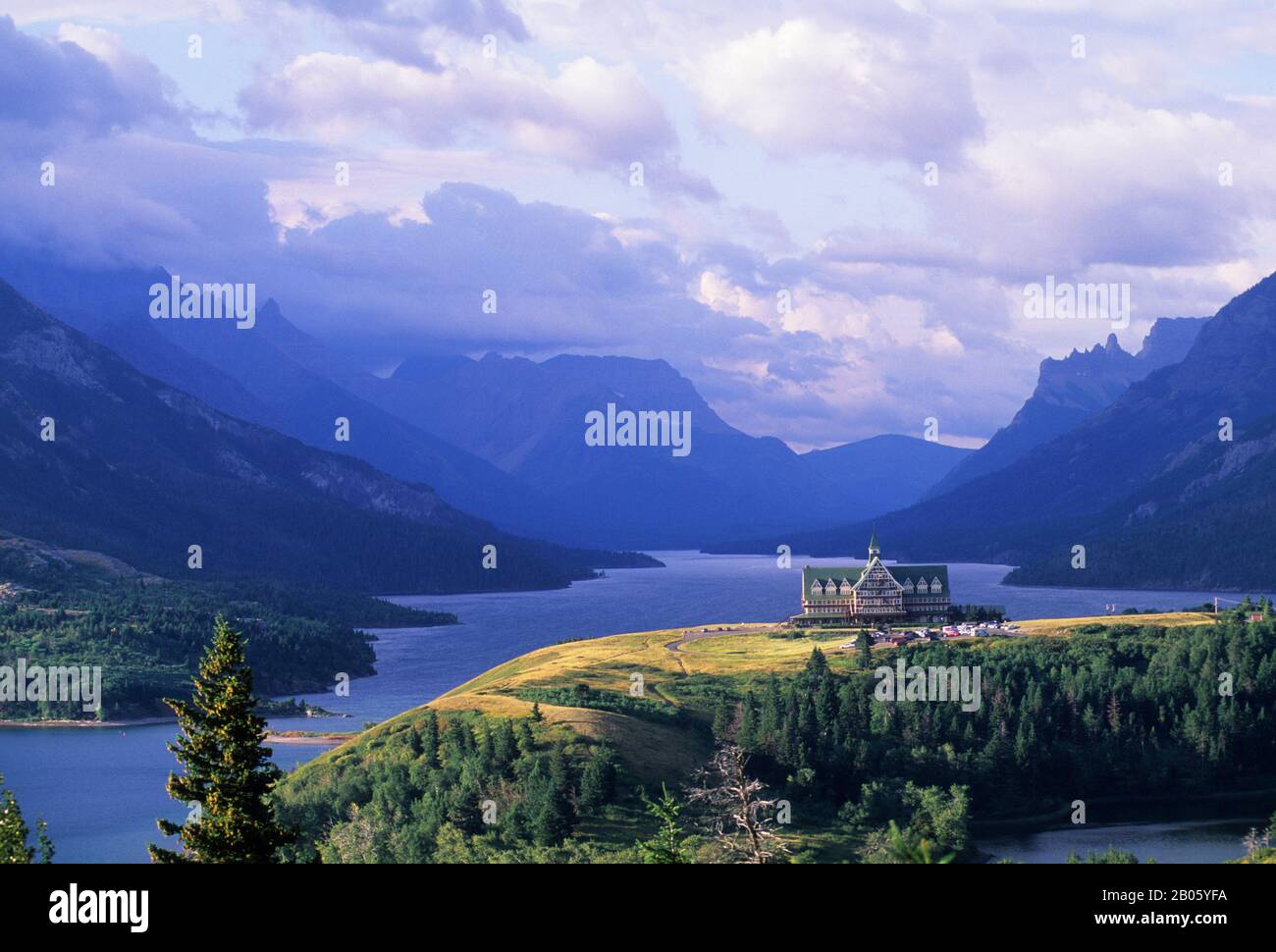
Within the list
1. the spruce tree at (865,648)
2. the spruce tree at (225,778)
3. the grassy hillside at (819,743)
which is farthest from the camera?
the spruce tree at (865,648)

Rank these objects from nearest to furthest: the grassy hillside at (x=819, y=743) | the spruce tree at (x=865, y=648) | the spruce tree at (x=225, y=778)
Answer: the spruce tree at (x=225, y=778) < the grassy hillside at (x=819, y=743) < the spruce tree at (x=865, y=648)

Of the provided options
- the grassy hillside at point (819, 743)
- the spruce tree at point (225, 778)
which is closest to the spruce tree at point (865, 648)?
the grassy hillside at point (819, 743)

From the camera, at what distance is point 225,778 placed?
175ft

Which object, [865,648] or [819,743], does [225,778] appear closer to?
[819,743]

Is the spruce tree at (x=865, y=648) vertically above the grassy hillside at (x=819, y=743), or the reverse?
the spruce tree at (x=865, y=648)

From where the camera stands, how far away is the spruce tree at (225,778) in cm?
5212

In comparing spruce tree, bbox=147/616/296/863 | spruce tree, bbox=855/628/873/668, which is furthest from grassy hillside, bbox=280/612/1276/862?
spruce tree, bbox=147/616/296/863

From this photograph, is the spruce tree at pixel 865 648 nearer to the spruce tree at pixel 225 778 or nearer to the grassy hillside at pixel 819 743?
the grassy hillside at pixel 819 743

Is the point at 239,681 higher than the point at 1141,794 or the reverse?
higher

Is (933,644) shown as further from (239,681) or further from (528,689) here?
(239,681)

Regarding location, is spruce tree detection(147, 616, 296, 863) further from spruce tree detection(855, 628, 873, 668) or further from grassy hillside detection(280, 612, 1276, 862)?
spruce tree detection(855, 628, 873, 668)
